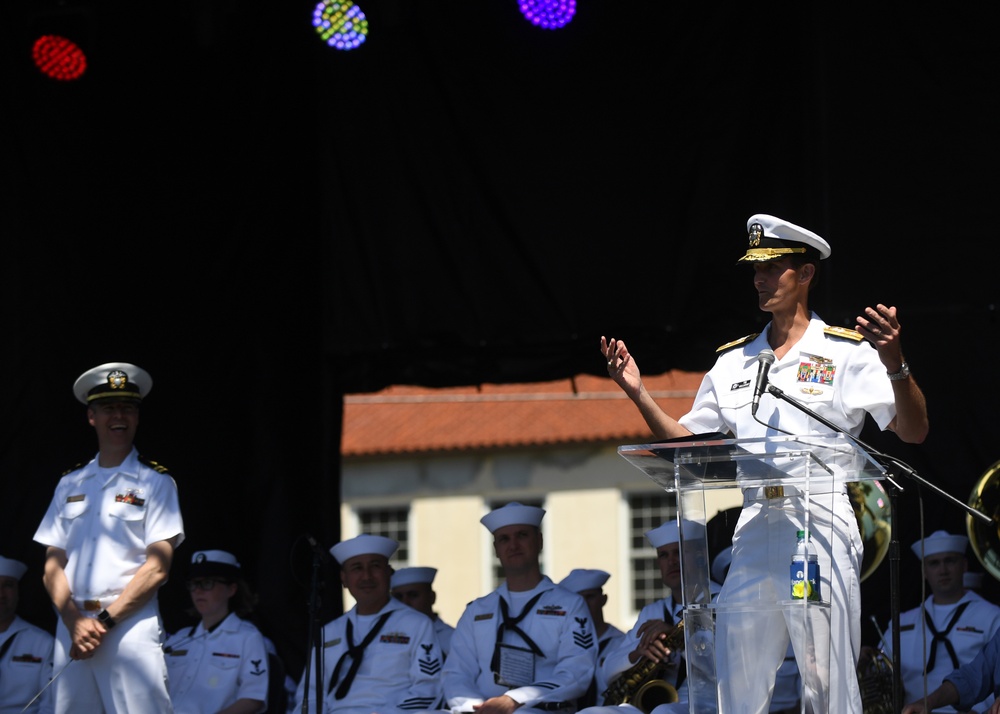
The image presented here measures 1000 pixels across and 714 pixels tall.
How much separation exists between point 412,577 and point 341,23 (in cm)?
315

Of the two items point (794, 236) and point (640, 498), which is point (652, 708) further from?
point (640, 498)

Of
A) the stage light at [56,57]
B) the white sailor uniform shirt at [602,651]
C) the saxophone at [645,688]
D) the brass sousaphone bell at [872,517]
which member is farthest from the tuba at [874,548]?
the stage light at [56,57]

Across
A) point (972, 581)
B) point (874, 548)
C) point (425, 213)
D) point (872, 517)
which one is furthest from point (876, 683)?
point (425, 213)

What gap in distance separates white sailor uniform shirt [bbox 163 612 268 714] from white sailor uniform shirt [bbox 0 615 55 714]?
2.15 ft

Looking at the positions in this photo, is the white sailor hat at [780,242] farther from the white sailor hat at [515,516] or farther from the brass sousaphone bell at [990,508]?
the white sailor hat at [515,516]

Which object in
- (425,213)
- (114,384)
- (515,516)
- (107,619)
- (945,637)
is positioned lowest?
(945,637)

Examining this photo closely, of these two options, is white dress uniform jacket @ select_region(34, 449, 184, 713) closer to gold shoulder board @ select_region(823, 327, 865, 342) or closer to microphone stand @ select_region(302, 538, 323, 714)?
microphone stand @ select_region(302, 538, 323, 714)

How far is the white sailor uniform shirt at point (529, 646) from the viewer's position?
6969 mm

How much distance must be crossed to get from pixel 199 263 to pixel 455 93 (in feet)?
5.60

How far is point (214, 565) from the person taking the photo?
7.89 m

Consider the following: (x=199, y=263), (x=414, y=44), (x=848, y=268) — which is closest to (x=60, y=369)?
(x=199, y=263)

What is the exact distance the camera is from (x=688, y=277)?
766cm

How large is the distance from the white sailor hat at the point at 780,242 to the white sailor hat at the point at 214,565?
4.02 metres

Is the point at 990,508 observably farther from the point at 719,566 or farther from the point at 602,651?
the point at 602,651
